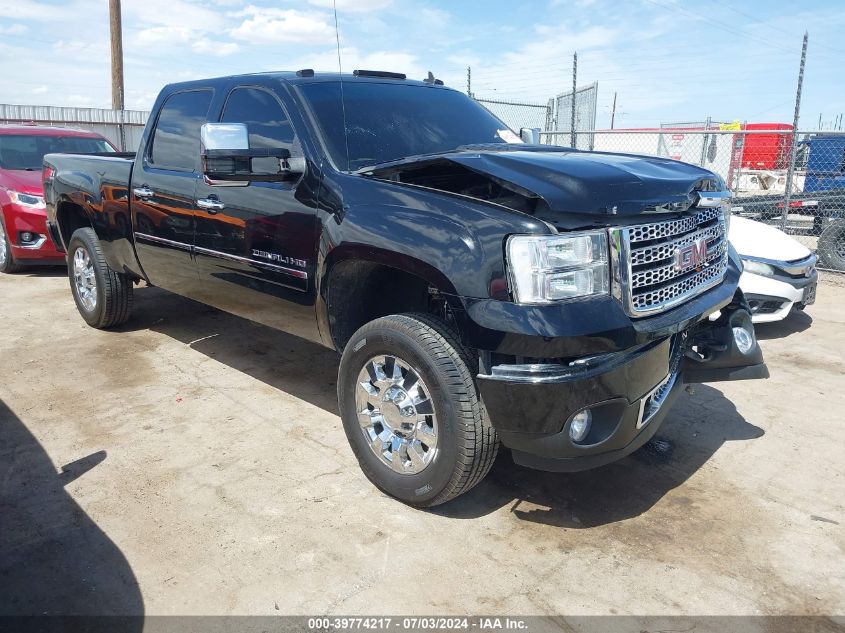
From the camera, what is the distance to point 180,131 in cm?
462

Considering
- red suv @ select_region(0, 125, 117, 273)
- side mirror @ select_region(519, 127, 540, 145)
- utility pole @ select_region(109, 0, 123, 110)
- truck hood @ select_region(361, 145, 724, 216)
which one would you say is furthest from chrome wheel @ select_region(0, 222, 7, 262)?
utility pole @ select_region(109, 0, 123, 110)

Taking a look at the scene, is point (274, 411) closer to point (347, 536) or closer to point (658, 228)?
point (347, 536)

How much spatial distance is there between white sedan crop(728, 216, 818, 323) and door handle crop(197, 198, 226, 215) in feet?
13.9

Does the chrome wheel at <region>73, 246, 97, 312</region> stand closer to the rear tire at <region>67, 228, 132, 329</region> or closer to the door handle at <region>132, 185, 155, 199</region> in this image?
the rear tire at <region>67, 228, 132, 329</region>

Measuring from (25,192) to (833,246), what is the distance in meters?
9.86

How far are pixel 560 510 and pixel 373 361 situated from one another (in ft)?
3.66

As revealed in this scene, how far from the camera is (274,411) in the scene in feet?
14.2

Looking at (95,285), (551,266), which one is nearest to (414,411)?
(551,266)

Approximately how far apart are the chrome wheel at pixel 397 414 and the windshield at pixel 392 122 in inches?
43.1

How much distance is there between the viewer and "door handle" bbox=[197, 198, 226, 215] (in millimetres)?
4047

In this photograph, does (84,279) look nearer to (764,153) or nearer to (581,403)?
(581,403)

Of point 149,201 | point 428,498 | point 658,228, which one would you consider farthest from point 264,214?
point 658,228

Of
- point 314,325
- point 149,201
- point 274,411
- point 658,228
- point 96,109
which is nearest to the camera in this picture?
point 658,228

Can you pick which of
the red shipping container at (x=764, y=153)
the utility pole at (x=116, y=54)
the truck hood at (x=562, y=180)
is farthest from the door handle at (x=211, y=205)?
the utility pole at (x=116, y=54)
